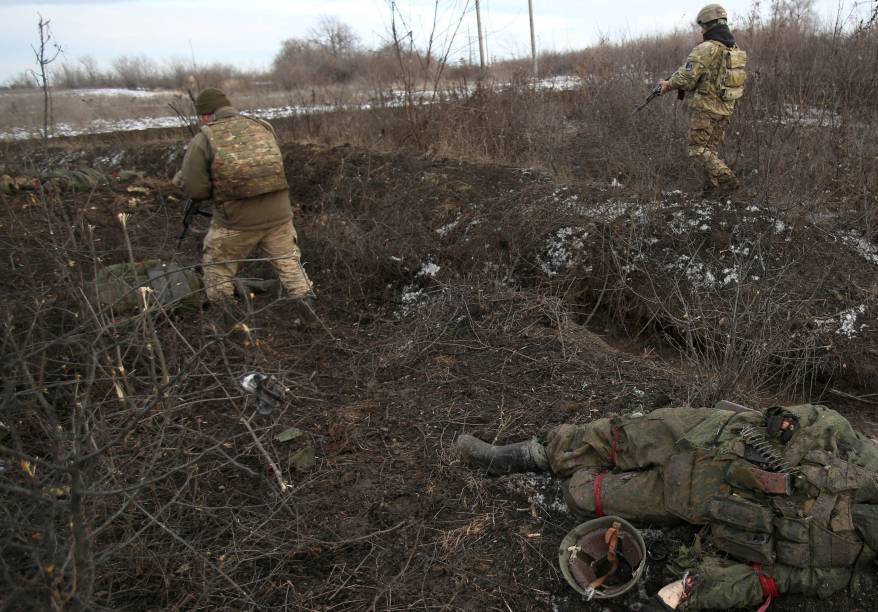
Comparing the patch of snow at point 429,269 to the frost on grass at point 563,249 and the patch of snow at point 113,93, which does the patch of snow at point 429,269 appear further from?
the patch of snow at point 113,93

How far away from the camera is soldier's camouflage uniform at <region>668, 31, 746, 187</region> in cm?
538

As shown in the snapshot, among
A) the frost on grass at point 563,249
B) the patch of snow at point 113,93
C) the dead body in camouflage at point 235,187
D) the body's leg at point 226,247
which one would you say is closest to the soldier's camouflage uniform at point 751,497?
the dead body in camouflage at point 235,187

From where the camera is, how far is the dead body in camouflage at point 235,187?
4.23m

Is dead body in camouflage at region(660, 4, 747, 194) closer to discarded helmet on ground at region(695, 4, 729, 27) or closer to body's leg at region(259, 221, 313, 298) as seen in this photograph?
discarded helmet on ground at region(695, 4, 729, 27)

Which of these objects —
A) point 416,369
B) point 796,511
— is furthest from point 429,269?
point 796,511

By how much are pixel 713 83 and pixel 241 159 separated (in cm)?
419

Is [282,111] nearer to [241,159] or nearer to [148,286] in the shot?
[241,159]

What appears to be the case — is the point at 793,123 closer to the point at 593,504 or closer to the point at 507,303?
the point at 507,303

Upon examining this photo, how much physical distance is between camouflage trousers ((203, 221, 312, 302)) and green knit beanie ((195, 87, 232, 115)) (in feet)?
2.76

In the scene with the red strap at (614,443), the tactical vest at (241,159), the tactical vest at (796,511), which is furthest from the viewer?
the tactical vest at (241,159)

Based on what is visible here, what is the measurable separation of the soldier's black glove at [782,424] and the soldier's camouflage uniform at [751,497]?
2 cm

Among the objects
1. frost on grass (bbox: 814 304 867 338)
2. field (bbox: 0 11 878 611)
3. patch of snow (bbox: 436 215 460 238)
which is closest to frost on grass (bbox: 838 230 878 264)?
field (bbox: 0 11 878 611)

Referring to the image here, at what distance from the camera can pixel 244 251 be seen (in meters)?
4.53

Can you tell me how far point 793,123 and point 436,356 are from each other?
4.61 m
